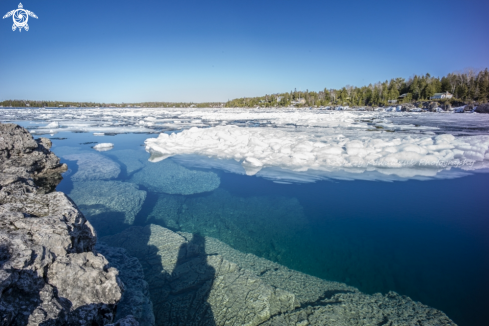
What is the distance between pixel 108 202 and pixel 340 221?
4.65 metres

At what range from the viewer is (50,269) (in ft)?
5.57

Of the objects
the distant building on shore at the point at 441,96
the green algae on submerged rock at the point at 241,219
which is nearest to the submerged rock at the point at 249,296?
the green algae on submerged rock at the point at 241,219

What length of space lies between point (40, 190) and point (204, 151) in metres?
4.99

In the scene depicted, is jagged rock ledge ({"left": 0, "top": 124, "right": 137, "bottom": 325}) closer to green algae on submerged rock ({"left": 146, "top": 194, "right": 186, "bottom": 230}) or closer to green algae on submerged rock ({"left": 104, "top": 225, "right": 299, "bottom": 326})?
green algae on submerged rock ({"left": 104, "top": 225, "right": 299, "bottom": 326})

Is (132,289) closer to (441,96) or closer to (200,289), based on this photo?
(200,289)

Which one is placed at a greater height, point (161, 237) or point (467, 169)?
point (467, 169)

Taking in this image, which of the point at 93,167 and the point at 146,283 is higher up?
the point at 93,167

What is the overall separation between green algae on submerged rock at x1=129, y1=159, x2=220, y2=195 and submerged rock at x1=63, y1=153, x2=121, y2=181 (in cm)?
82

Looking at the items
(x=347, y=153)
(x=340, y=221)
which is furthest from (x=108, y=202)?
(x=347, y=153)

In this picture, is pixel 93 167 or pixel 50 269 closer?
pixel 50 269

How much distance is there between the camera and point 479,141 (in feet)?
28.0

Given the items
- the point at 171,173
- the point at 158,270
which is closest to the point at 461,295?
the point at 158,270

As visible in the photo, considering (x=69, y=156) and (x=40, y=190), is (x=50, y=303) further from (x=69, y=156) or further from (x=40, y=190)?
(x=69, y=156)

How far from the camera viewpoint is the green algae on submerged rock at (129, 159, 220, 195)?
5586 mm
